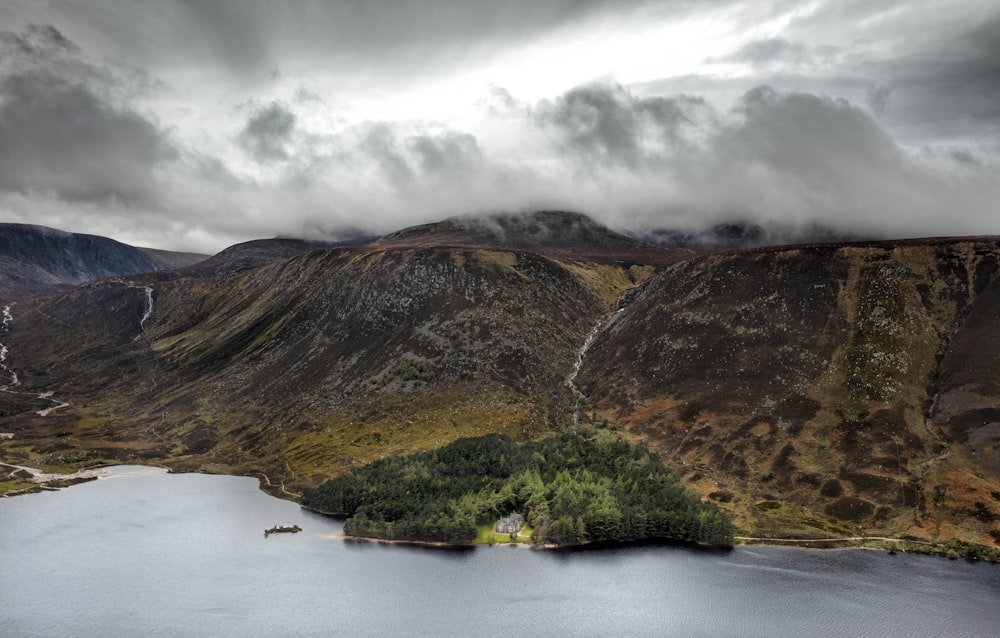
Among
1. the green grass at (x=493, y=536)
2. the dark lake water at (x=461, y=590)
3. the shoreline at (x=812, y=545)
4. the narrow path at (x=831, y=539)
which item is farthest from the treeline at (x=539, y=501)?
the dark lake water at (x=461, y=590)

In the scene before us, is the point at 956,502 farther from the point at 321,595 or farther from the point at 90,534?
the point at 90,534

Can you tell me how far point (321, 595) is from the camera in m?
138

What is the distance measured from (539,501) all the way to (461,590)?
42663 millimetres

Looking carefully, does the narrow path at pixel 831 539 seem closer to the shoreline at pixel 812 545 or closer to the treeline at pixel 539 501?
the shoreline at pixel 812 545

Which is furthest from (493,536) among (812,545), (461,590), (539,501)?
(812,545)

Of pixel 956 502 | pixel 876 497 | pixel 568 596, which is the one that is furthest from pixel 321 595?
pixel 956 502

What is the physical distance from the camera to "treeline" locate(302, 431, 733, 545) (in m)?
167

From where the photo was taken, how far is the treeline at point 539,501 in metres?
167

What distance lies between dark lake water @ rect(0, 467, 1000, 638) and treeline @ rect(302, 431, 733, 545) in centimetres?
677

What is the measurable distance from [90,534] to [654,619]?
14506 centimetres

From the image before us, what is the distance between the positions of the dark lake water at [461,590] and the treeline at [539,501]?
6773 mm

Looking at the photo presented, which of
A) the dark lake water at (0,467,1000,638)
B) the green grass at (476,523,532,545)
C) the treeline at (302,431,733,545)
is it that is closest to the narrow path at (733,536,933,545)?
the dark lake water at (0,467,1000,638)

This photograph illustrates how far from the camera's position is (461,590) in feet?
458

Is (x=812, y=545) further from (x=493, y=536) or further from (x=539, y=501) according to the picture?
(x=493, y=536)
